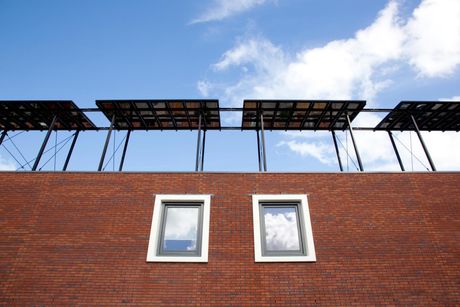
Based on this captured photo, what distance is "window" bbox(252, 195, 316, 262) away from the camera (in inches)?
281

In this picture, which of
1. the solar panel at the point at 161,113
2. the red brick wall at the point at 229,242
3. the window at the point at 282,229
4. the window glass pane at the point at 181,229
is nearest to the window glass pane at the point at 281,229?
the window at the point at 282,229

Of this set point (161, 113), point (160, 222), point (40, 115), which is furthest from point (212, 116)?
point (40, 115)

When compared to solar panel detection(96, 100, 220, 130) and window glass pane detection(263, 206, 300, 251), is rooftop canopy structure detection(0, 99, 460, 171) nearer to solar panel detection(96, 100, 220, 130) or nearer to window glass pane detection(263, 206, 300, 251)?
solar panel detection(96, 100, 220, 130)

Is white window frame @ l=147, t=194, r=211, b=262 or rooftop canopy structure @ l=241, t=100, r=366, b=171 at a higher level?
rooftop canopy structure @ l=241, t=100, r=366, b=171

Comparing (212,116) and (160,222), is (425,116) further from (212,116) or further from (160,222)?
(160,222)

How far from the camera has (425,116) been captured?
11.1 m

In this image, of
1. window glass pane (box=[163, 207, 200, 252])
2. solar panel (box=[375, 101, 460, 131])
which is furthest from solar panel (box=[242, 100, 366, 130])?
window glass pane (box=[163, 207, 200, 252])

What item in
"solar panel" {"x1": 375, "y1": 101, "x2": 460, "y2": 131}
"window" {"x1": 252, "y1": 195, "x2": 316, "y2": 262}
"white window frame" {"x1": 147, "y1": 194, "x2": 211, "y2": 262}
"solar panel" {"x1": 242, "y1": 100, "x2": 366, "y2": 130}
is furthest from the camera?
"solar panel" {"x1": 242, "y1": 100, "x2": 366, "y2": 130}

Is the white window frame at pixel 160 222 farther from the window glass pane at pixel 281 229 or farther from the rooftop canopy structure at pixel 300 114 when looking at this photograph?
the rooftop canopy structure at pixel 300 114

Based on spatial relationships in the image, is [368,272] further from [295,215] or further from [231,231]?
[231,231]

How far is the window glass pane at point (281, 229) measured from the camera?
733 centimetres

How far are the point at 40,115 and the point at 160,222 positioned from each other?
Result: 7657 millimetres

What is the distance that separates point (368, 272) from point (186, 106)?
26.3 ft

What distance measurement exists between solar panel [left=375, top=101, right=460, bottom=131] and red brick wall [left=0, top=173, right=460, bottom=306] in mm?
3159
